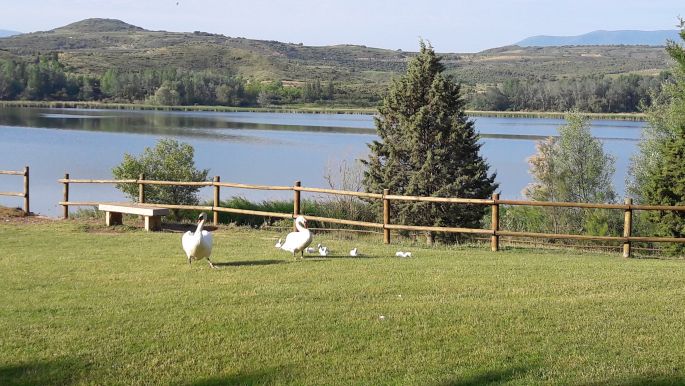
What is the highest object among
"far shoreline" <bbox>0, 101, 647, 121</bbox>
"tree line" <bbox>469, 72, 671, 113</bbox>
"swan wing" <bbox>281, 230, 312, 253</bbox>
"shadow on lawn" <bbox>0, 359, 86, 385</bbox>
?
"tree line" <bbox>469, 72, 671, 113</bbox>

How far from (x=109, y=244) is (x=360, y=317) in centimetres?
786

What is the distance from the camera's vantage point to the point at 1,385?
6.41m

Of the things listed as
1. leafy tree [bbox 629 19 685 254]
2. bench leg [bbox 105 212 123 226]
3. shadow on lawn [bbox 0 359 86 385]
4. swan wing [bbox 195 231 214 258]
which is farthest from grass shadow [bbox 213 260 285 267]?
leafy tree [bbox 629 19 685 254]

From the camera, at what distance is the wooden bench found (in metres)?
17.2

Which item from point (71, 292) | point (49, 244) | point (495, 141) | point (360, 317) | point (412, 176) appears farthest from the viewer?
point (495, 141)

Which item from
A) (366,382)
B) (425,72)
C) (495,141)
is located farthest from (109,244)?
(495,141)

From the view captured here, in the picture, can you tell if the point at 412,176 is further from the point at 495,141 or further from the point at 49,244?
the point at 495,141

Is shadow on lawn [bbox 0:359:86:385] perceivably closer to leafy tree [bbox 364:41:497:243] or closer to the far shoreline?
leafy tree [bbox 364:41:497:243]

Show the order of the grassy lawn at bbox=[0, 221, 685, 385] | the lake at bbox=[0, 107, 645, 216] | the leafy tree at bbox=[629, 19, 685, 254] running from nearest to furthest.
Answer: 1. the grassy lawn at bbox=[0, 221, 685, 385]
2. the leafy tree at bbox=[629, 19, 685, 254]
3. the lake at bbox=[0, 107, 645, 216]

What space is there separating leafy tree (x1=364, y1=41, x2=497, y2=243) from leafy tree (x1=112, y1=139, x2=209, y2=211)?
623cm

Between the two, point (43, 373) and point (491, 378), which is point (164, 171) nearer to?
point (43, 373)

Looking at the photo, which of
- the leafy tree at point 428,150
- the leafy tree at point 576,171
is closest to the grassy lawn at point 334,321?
the leafy tree at point 428,150

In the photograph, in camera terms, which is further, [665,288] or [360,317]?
[665,288]

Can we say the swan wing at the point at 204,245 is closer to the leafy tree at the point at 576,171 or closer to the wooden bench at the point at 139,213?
the wooden bench at the point at 139,213
